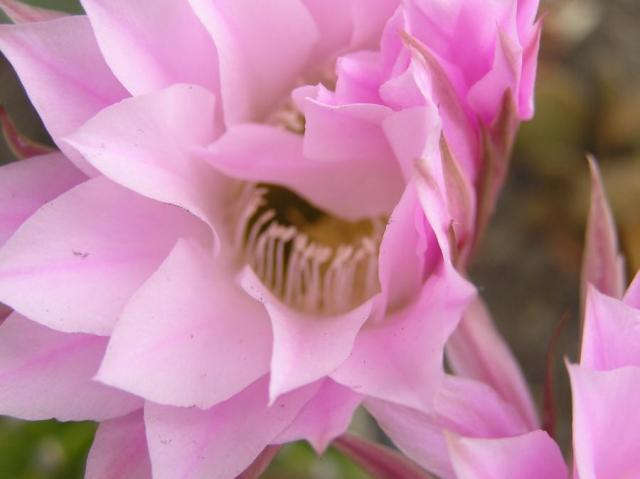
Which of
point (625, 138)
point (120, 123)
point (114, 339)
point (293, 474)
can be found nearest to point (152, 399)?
point (114, 339)

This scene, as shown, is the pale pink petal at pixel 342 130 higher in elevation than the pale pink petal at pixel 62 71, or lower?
lower

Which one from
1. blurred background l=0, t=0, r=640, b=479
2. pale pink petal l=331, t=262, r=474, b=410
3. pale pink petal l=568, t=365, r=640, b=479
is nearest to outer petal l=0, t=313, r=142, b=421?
pale pink petal l=331, t=262, r=474, b=410

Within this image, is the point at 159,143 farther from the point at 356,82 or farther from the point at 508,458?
the point at 508,458

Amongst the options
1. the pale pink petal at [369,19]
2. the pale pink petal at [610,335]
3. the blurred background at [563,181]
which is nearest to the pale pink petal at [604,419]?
the pale pink petal at [610,335]

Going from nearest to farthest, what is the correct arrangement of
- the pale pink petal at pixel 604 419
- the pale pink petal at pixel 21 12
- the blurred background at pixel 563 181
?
1. the pale pink petal at pixel 604 419
2. the pale pink petal at pixel 21 12
3. the blurred background at pixel 563 181

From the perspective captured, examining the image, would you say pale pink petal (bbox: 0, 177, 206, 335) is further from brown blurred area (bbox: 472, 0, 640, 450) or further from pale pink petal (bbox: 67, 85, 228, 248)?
brown blurred area (bbox: 472, 0, 640, 450)

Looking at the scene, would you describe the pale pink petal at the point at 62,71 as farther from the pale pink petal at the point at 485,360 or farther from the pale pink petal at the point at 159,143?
the pale pink petal at the point at 485,360
